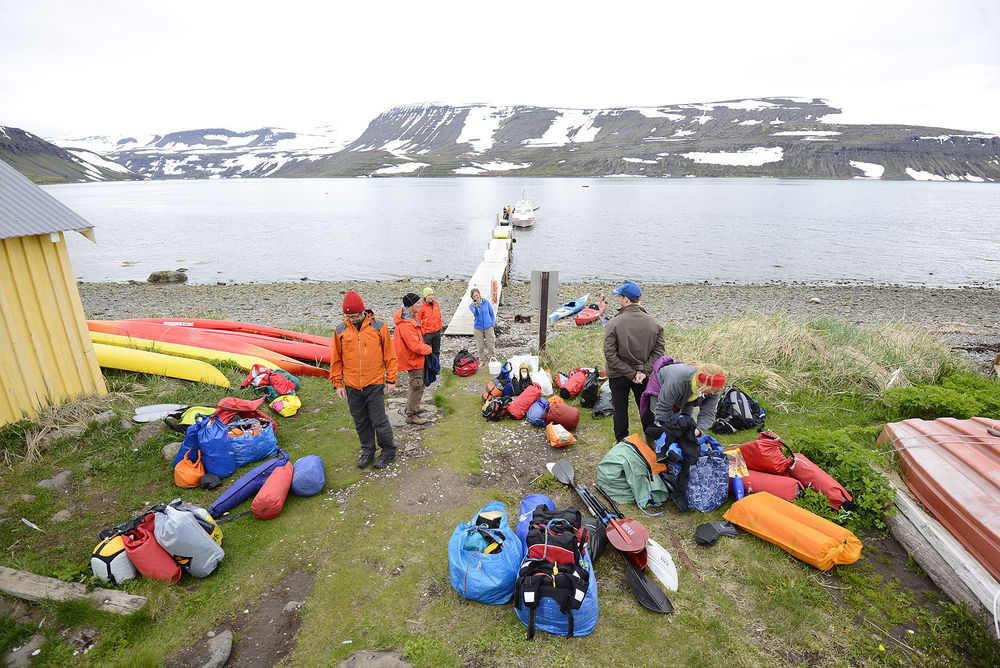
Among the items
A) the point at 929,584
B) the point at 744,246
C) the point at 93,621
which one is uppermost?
the point at 93,621

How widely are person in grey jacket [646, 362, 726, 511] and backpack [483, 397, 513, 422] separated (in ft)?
9.07

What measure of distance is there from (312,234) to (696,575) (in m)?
47.6

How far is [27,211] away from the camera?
629 cm

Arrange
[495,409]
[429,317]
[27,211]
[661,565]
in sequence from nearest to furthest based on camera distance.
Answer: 1. [661,565]
2. [27,211]
3. [495,409]
4. [429,317]

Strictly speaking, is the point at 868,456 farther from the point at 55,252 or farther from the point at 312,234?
the point at 312,234

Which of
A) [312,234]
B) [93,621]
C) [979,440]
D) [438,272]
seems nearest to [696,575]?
[979,440]

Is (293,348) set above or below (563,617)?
below

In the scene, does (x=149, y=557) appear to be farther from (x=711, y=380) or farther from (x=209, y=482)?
(x=711, y=380)

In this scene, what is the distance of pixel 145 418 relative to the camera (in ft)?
21.6

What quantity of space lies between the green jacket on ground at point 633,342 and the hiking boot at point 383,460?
3130 mm

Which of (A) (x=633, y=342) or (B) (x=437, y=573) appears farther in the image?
(A) (x=633, y=342)

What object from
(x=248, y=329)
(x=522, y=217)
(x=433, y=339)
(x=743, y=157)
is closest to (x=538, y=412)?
(x=433, y=339)

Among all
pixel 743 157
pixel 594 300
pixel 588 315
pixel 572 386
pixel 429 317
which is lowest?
pixel 594 300

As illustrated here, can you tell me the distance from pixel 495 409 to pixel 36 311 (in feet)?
21.3
